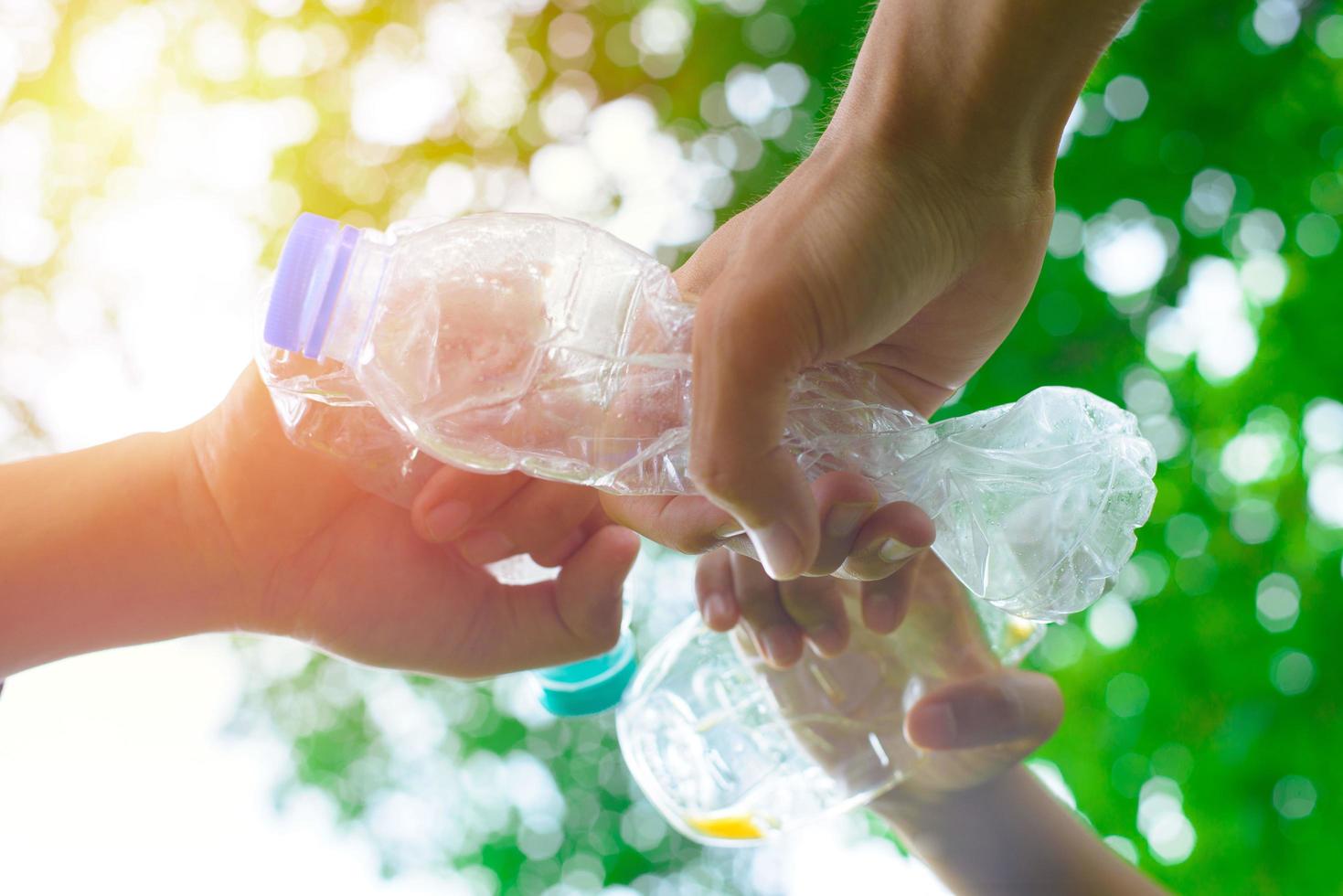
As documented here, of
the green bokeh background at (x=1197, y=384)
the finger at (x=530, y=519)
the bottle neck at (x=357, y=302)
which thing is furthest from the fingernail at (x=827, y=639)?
the green bokeh background at (x=1197, y=384)

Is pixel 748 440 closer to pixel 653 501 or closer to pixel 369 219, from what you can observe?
pixel 653 501

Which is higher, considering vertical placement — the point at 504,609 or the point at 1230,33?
the point at 1230,33

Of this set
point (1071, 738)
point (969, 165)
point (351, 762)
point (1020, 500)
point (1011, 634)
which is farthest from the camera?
point (351, 762)

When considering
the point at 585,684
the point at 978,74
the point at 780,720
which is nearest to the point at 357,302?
the point at 978,74

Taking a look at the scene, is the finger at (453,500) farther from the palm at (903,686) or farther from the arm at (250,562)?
the palm at (903,686)

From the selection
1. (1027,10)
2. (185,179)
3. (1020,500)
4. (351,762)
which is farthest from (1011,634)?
(351,762)

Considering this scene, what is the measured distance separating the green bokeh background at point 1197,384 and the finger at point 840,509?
2360 millimetres

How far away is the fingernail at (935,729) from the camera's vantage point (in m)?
1.47

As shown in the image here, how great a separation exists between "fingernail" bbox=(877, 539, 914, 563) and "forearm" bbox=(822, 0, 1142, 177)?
33 centimetres

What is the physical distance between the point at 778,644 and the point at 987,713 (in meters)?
0.33

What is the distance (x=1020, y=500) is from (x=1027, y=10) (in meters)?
0.48

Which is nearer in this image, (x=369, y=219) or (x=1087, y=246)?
(x=1087, y=246)

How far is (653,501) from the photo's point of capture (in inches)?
42.9

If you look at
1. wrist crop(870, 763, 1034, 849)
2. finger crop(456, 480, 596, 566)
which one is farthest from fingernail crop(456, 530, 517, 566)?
wrist crop(870, 763, 1034, 849)
